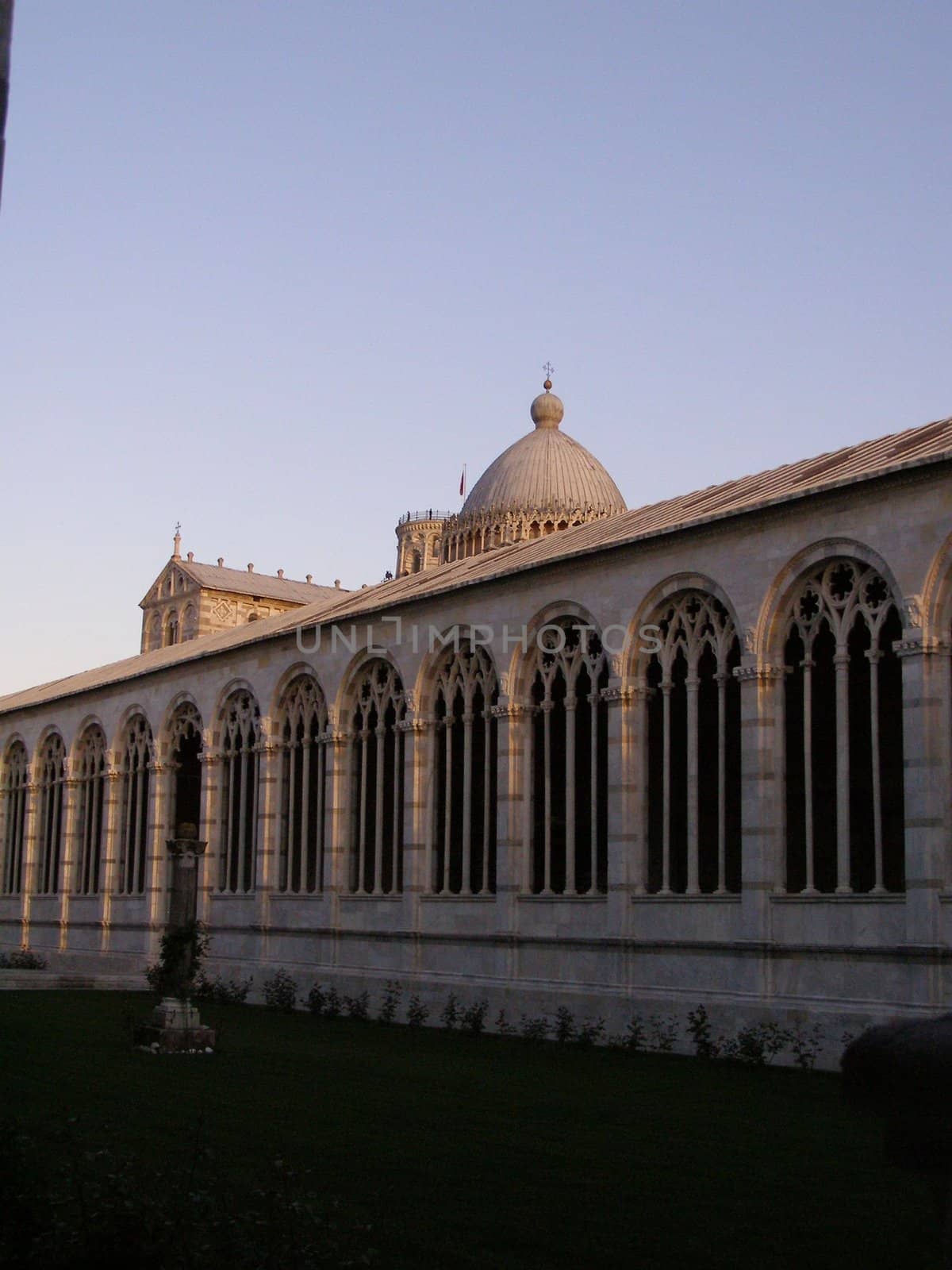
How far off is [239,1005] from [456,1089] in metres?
18.1

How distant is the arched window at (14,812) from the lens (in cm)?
5494

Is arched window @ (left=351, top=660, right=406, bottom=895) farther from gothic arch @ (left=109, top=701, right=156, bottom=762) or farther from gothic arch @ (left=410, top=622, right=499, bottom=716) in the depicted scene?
gothic arch @ (left=109, top=701, right=156, bottom=762)

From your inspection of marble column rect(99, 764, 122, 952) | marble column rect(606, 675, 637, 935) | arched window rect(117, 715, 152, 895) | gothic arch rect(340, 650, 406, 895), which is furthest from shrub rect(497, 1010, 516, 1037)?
marble column rect(99, 764, 122, 952)

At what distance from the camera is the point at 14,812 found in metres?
55.7

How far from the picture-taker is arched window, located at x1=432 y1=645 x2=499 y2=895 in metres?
33.2

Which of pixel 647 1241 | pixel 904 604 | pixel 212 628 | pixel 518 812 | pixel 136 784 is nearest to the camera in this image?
pixel 647 1241

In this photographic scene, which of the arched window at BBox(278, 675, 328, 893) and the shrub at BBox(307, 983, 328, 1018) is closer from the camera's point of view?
the shrub at BBox(307, 983, 328, 1018)

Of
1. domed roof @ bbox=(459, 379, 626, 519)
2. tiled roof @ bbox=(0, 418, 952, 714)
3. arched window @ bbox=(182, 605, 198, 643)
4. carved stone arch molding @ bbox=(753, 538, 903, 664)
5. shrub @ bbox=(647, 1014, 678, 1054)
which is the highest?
domed roof @ bbox=(459, 379, 626, 519)

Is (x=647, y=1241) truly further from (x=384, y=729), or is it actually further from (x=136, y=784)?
(x=136, y=784)

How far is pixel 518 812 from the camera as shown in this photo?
32.0 m

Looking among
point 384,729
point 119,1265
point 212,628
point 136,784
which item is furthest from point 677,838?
point 212,628

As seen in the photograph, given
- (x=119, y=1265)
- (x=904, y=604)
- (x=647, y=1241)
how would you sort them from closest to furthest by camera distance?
(x=119, y=1265) < (x=647, y=1241) < (x=904, y=604)

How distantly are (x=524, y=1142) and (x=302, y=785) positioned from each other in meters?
24.4

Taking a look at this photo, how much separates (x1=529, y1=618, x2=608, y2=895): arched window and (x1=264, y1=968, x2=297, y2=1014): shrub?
7.58m
